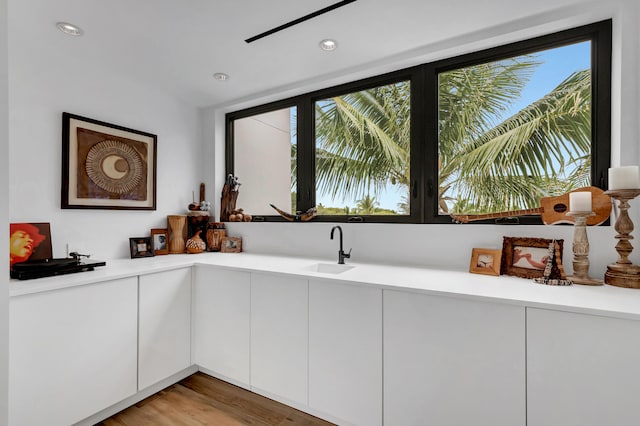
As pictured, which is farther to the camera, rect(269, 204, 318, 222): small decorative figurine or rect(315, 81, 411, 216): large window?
rect(269, 204, 318, 222): small decorative figurine

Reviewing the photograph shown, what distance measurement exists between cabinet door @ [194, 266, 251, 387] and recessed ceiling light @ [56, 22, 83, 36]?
1630 mm

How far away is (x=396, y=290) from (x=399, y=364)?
14.1 inches

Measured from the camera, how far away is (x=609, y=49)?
1623 mm

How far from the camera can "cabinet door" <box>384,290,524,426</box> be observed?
1247mm

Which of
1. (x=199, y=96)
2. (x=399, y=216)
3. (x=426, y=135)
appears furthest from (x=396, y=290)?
(x=199, y=96)

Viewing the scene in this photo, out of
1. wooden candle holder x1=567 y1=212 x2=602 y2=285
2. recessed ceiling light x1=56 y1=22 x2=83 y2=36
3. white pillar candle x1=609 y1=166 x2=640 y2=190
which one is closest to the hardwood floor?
wooden candle holder x1=567 y1=212 x2=602 y2=285

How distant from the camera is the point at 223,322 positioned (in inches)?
81.0

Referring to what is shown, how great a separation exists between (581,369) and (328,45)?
2.09m

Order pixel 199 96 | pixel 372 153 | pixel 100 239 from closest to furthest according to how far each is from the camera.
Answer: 1. pixel 100 239
2. pixel 372 153
3. pixel 199 96

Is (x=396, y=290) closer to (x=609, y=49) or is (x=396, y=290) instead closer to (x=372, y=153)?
(x=372, y=153)

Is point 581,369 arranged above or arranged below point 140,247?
below

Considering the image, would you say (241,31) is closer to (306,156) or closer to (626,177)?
(306,156)

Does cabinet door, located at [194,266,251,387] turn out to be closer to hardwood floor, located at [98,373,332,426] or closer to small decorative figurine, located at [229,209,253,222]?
hardwood floor, located at [98,373,332,426]

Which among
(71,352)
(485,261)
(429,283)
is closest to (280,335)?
(429,283)
